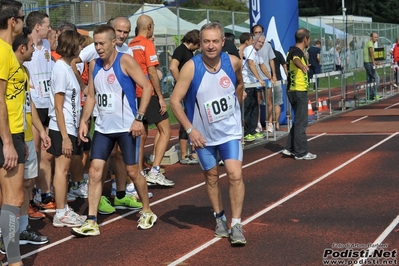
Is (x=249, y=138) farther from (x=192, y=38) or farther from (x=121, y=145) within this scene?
(x=121, y=145)

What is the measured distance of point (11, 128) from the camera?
20.3 feet

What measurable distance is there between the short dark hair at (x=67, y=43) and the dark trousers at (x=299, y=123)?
489 cm

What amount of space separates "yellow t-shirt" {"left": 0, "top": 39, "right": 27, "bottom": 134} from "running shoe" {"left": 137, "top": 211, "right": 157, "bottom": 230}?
6.49 feet

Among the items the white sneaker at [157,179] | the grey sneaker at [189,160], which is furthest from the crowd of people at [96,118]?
the grey sneaker at [189,160]

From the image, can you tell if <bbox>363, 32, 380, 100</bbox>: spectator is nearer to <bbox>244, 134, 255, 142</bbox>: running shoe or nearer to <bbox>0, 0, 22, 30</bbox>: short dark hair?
<bbox>244, 134, 255, 142</bbox>: running shoe

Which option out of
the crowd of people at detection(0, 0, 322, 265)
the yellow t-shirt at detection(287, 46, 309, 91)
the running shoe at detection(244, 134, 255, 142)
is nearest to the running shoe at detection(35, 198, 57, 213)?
the crowd of people at detection(0, 0, 322, 265)

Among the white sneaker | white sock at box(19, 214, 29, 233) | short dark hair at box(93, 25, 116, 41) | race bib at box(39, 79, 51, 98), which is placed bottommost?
the white sneaker

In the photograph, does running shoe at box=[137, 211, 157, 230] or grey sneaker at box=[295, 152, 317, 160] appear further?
grey sneaker at box=[295, 152, 317, 160]

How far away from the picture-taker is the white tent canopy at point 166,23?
24.4 metres

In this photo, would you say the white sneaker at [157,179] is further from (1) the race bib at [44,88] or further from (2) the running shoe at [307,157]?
(2) the running shoe at [307,157]

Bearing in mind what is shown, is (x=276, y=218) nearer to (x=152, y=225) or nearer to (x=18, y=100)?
(x=152, y=225)

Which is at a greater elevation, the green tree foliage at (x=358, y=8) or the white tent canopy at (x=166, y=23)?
the green tree foliage at (x=358, y=8)

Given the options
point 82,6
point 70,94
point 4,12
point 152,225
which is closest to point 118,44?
point 70,94

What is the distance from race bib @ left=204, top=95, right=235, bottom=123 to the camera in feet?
23.6
